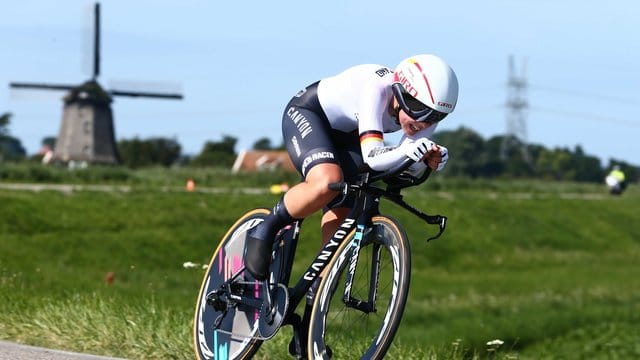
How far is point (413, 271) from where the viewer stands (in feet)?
118

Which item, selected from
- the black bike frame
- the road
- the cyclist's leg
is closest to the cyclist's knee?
the cyclist's leg

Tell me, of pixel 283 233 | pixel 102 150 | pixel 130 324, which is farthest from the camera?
pixel 102 150

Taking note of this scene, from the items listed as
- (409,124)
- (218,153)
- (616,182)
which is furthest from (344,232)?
(218,153)

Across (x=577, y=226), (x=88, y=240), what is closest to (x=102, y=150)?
(x=577, y=226)

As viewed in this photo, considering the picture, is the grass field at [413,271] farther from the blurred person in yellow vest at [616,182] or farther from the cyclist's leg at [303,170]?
the blurred person in yellow vest at [616,182]

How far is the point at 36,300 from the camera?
8.45m

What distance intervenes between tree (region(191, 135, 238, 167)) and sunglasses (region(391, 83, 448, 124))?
112250 millimetres

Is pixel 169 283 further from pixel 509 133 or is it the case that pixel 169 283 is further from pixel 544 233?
pixel 509 133

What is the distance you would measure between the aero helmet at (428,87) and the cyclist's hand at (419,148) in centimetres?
22

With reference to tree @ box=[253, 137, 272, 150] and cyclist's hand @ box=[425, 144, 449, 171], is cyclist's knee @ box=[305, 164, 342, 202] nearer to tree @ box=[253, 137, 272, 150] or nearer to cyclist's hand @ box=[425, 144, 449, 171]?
cyclist's hand @ box=[425, 144, 449, 171]

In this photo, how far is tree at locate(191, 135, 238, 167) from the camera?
119938mm

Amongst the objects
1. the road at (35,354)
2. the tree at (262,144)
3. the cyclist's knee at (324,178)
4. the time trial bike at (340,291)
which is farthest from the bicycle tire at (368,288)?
the tree at (262,144)

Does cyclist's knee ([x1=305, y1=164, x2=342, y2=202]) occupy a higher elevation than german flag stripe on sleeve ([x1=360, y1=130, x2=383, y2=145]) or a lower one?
lower

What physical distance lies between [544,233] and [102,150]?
133ft
